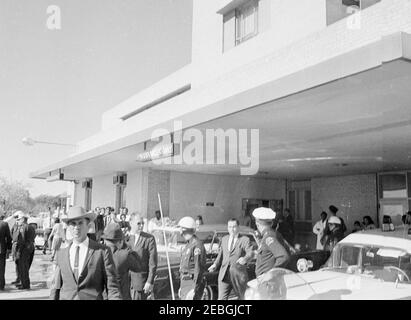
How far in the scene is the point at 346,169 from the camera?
14.0 metres

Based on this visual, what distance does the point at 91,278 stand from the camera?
3.61 meters

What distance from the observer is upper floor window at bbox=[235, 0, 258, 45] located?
1446 cm

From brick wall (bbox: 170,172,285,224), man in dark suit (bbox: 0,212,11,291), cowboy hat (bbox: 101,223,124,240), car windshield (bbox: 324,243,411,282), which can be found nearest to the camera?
car windshield (bbox: 324,243,411,282)

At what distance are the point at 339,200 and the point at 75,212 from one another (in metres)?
13.8

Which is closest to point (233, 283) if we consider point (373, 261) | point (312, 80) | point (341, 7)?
point (373, 261)

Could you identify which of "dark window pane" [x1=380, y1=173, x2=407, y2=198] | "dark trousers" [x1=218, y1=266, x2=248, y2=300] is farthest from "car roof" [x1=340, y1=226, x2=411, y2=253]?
"dark window pane" [x1=380, y1=173, x2=407, y2=198]

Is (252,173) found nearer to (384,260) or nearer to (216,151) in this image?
(216,151)

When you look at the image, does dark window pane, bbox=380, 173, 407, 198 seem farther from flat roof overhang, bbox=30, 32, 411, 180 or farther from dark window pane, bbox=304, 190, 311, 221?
flat roof overhang, bbox=30, 32, 411, 180

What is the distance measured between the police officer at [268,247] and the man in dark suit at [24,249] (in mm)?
5728

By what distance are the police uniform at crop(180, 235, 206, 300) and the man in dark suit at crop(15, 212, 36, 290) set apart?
4.27 m

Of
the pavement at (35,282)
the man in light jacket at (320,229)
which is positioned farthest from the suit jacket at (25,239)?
the man in light jacket at (320,229)

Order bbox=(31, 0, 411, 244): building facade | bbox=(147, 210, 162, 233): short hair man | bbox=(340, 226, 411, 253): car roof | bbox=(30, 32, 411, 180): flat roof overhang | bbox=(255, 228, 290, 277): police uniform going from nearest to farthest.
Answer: bbox=(30, 32, 411, 180): flat roof overhang → bbox=(340, 226, 411, 253): car roof → bbox=(255, 228, 290, 277): police uniform → bbox=(31, 0, 411, 244): building facade → bbox=(147, 210, 162, 233): short hair man

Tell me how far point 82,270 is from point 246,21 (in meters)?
12.9
